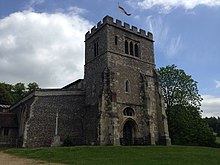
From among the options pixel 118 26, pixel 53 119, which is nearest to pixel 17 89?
pixel 53 119

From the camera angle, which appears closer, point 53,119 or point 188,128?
point 53,119

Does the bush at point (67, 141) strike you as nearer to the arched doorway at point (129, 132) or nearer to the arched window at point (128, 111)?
the arched doorway at point (129, 132)

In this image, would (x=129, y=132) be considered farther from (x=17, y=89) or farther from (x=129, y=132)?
(x=17, y=89)

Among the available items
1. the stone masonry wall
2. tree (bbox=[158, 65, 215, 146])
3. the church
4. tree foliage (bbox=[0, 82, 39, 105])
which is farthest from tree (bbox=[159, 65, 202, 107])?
tree foliage (bbox=[0, 82, 39, 105])

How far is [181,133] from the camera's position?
33.2m

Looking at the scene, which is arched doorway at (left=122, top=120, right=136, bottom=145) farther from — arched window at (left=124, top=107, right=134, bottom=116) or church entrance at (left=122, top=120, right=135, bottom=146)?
arched window at (left=124, top=107, right=134, bottom=116)

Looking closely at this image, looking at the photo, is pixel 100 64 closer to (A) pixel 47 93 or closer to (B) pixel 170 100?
Result: (A) pixel 47 93

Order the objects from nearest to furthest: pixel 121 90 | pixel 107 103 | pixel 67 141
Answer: pixel 107 103
pixel 67 141
pixel 121 90

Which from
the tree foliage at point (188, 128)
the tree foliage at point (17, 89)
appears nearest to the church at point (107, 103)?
the tree foliage at point (188, 128)

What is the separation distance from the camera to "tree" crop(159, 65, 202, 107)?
35.5 m

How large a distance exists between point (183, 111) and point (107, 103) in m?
A: 14.1

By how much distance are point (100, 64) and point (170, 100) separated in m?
14.2

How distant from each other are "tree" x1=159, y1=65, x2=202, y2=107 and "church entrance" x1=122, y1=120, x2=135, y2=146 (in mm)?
11056

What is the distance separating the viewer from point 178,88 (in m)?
36.3
